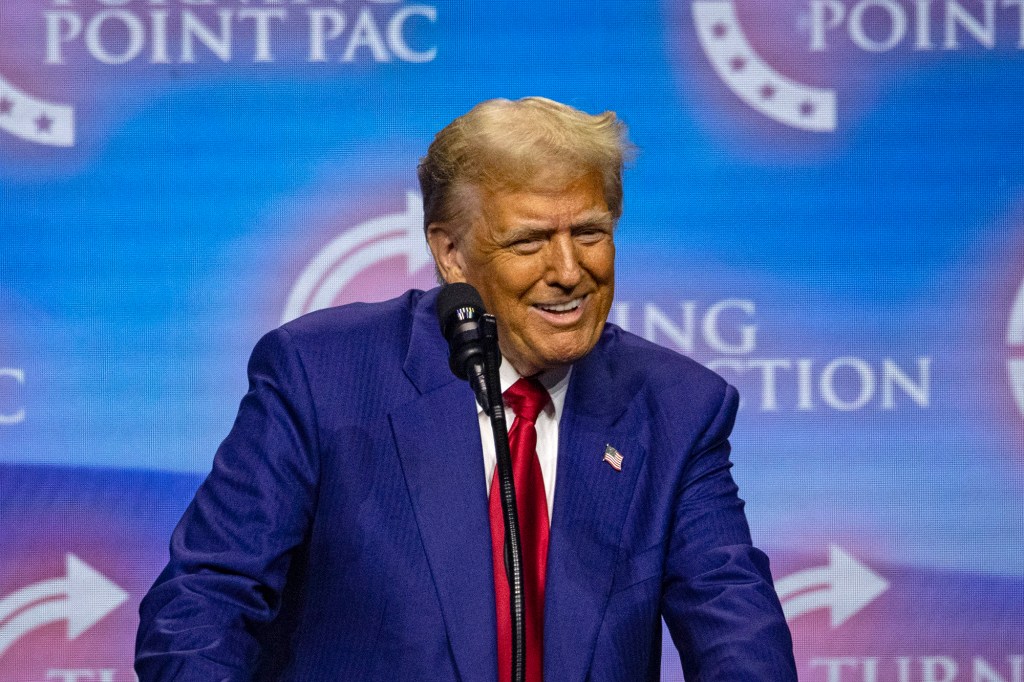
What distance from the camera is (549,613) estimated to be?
83.9 inches

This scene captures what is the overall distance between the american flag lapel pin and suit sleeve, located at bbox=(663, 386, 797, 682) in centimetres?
12

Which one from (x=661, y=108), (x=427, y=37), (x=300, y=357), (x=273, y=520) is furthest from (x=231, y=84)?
(x=273, y=520)

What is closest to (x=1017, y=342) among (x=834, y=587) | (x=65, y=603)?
(x=834, y=587)

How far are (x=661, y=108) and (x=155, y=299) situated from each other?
1368 mm

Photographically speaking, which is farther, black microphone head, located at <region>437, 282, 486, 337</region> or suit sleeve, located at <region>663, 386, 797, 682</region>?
suit sleeve, located at <region>663, 386, 797, 682</region>

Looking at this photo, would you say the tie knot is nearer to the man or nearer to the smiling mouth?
the man

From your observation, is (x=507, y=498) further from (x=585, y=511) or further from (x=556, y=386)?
(x=556, y=386)

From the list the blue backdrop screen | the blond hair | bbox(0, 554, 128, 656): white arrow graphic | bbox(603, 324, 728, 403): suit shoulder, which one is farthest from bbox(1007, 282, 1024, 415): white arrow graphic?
bbox(0, 554, 128, 656): white arrow graphic

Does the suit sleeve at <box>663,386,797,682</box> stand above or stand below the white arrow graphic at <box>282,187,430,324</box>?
below

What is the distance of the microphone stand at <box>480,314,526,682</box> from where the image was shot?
68.2 inches

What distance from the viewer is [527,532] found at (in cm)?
222

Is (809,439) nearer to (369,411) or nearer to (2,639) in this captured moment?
(369,411)

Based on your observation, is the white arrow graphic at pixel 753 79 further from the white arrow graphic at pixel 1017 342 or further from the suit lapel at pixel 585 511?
the suit lapel at pixel 585 511

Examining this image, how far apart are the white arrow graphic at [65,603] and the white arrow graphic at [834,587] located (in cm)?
170
